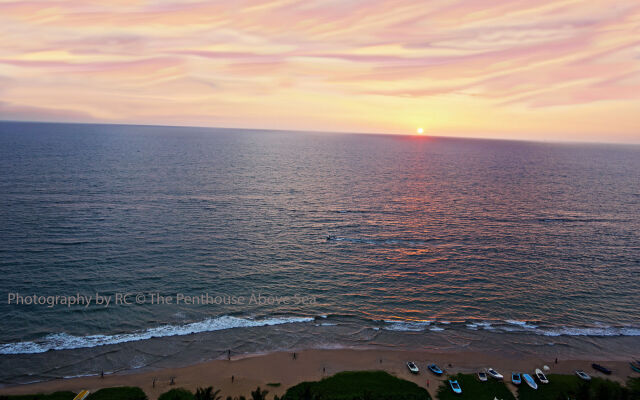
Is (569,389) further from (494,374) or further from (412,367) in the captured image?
(412,367)

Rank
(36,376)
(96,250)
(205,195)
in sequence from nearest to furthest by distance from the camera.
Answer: (36,376) < (96,250) < (205,195)

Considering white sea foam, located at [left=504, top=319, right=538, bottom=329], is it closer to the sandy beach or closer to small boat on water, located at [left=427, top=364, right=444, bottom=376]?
the sandy beach

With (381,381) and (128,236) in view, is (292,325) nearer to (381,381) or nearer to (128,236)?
(381,381)

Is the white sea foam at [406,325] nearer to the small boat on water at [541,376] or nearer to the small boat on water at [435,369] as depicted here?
the small boat on water at [435,369]

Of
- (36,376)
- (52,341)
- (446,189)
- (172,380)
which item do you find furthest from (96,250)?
(446,189)

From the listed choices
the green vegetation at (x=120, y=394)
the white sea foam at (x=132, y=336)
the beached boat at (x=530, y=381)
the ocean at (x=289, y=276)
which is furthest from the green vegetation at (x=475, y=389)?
the green vegetation at (x=120, y=394)

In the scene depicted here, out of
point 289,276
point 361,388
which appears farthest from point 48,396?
point 289,276

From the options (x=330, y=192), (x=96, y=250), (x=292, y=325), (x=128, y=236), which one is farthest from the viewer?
(x=330, y=192)
